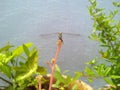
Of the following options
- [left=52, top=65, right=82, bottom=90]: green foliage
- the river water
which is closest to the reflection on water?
the river water

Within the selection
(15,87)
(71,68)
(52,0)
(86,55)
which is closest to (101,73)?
(15,87)

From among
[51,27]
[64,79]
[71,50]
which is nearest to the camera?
[64,79]

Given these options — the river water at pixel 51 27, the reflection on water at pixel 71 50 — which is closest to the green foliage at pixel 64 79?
the river water at pixel 51 27

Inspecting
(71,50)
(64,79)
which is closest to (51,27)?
(71,50)

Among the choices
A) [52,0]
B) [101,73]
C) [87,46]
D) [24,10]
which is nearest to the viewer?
[101,73]

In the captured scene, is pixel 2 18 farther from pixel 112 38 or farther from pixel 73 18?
pixel 112 38

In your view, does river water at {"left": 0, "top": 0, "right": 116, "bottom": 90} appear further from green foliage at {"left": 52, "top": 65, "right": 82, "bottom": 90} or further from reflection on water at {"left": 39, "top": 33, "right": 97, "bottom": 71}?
green foliage at {"left": 52, "top": 65, "right": 82, "bottom": 90}

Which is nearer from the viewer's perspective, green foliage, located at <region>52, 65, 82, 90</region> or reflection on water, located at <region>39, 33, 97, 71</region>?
Answer: green foliage, located at <region>52, 65, 82, 90</region>

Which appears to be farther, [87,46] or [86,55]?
[87,46]

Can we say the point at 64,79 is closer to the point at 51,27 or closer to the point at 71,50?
the point at 71,50
